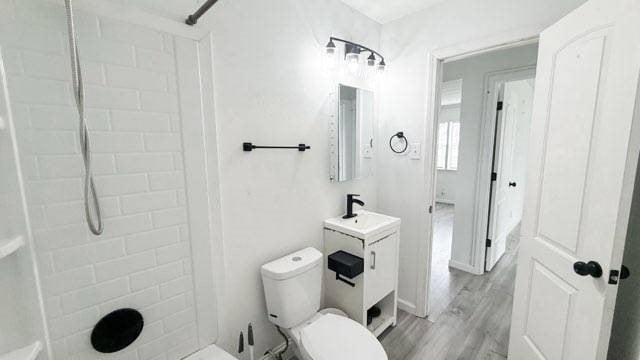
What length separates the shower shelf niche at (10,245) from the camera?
725 millimetres

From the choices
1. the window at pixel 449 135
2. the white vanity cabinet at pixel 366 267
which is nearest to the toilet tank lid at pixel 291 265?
the white vanity cabinet at pixel 366 267

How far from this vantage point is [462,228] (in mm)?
2854

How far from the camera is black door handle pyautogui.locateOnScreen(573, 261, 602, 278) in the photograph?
3.32 feet

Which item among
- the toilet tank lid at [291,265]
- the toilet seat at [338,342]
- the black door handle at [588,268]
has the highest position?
the black door handle at [588,268]

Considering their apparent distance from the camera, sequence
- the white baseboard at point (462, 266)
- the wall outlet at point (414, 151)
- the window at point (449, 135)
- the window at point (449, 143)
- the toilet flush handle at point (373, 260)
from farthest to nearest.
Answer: the window at point (449, 143) → the window at point (449, 135) → the white baseboard at point (462, 266) → the wall outlet at point (414, 151) → the toilet flush handle at point (373, 260)

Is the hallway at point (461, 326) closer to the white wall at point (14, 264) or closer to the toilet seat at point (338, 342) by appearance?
the toilet seat at point (338, 342)

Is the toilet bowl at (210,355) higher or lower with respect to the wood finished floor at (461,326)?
higher

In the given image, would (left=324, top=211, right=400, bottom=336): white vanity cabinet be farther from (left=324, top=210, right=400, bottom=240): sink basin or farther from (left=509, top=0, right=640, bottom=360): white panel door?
(left=509, top=0, right=640, bottom=360): white panel door

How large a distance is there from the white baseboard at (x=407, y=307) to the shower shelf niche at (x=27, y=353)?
2246 mm

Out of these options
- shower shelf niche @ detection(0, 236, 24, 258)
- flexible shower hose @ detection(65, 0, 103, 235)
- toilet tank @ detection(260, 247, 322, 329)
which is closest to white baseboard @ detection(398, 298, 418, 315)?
toilet tank @ detection(260, 247, 322, 329)

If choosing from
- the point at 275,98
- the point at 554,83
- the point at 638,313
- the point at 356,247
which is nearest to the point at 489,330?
the point at 638,313

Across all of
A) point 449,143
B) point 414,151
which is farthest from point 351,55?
point 449,143

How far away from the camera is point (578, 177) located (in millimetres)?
1135

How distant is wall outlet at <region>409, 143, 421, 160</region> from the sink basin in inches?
20.9
